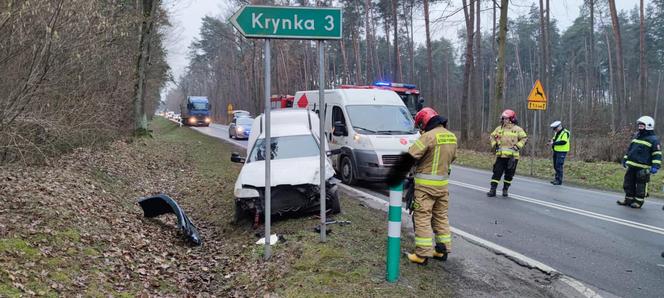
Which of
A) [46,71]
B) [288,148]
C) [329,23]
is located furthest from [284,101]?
[329,23]

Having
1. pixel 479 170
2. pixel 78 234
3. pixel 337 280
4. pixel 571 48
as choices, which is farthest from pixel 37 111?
pixel 571 48

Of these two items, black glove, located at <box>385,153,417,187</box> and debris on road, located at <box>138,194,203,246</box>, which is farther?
debris on road, located at <box>138,194,203,246</box>

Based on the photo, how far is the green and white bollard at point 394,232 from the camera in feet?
14.3

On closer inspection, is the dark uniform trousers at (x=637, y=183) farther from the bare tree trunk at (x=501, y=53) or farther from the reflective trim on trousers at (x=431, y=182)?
the bare tree trunk at (x=501, y=53)

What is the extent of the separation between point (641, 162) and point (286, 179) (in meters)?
7.49

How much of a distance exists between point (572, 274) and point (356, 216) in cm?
324

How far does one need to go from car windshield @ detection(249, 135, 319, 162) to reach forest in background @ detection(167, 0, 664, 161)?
49.3 ft

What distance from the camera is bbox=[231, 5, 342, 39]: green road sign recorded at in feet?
17.0

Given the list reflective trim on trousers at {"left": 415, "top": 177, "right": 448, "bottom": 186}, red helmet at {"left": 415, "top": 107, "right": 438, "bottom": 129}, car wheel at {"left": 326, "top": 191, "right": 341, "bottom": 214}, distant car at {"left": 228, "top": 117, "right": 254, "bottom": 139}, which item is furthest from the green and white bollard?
distant car at {"left": 228, "top": 117, "right": 254, "bottom": 139}

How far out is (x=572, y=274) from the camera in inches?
214

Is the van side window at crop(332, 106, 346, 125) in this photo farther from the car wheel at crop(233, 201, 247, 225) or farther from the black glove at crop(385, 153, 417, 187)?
the black glove at crop(385, 153, 417, 187)

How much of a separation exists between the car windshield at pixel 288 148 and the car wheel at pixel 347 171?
237 centimetres

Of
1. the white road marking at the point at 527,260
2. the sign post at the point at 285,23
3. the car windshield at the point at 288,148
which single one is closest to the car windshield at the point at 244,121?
the car windshield at the point at 288,148

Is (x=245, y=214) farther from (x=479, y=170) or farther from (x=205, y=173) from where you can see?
(x=479, y=170)
